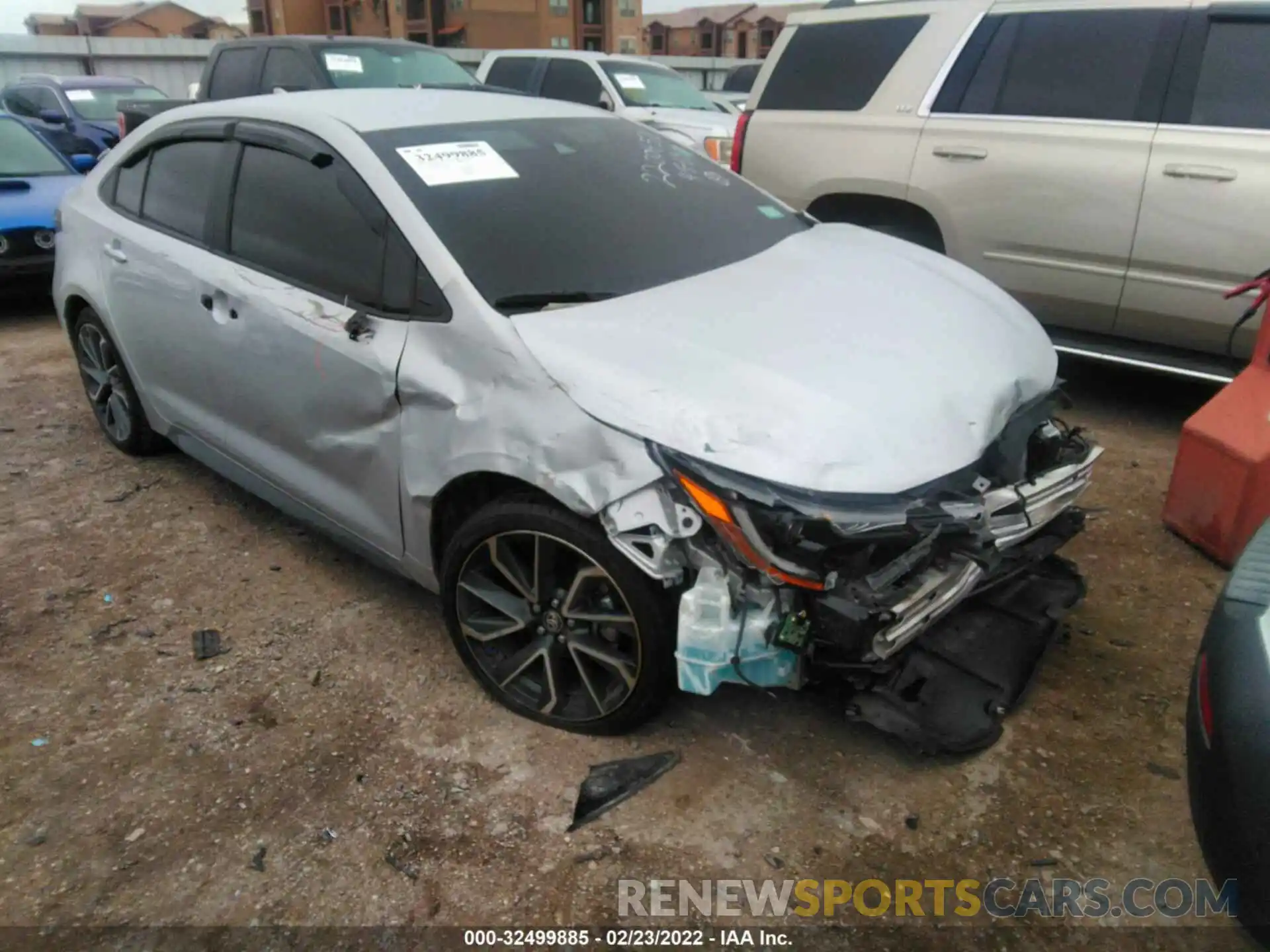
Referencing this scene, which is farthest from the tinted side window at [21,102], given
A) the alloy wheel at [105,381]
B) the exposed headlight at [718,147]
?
the alloy wheel at [105,381]

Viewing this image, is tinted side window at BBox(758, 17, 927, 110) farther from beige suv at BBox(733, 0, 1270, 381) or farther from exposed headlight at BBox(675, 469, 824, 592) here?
exposed headlight at BBox(675, 469, 824, 592)

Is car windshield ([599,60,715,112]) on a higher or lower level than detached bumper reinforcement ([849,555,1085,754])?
higher

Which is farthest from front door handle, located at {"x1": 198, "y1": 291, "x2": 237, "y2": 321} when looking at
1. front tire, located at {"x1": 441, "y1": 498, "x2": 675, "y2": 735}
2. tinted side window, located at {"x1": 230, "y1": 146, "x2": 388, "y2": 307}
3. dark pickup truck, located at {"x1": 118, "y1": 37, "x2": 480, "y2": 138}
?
dark pickup truck, located at {"x1": 118, "y1": 37, "x2": 480, "y2": 138}

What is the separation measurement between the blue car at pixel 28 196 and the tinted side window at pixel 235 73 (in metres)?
1.58

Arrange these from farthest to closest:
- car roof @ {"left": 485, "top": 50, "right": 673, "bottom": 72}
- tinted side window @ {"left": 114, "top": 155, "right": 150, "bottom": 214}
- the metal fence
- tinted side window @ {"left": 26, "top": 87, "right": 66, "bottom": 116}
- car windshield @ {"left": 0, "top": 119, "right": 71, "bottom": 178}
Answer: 1. the metal fence
2. tinted side window @ {"left": 26, "top": 87, "right": 66, "bottom": 116}
3. car roof @ {"left": 485, "top": 50, "right": 673, "bottom": 72}
4. car windshield @ {"left": 0, "top": 119, "right": 71, "bottom": 178}
5. tinted side window @ {"left": 114, "top": 155, "right": 150, "bottom": 214}

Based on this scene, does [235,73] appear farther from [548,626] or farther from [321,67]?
[548,626]

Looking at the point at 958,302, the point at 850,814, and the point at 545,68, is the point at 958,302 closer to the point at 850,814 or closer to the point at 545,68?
the point at 850,814

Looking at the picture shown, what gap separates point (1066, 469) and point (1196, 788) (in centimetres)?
103

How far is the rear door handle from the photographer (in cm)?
480

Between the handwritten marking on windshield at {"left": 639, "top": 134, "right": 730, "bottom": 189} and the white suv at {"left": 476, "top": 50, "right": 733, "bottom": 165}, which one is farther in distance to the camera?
the white suv at {"left": 476, "top": 50, "right": 733, "bottom": 165}

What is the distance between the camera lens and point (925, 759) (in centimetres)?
256

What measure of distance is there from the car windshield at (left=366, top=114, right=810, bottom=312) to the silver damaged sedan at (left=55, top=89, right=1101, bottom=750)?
0.01 m

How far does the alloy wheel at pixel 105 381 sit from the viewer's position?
4.23 meters

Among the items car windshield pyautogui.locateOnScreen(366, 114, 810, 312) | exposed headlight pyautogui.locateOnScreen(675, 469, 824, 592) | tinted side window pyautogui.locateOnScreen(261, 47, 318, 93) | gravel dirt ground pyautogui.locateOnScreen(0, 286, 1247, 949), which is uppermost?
tinted side window pyautogui.locateOnScreen(261, 47, 318, 93)
